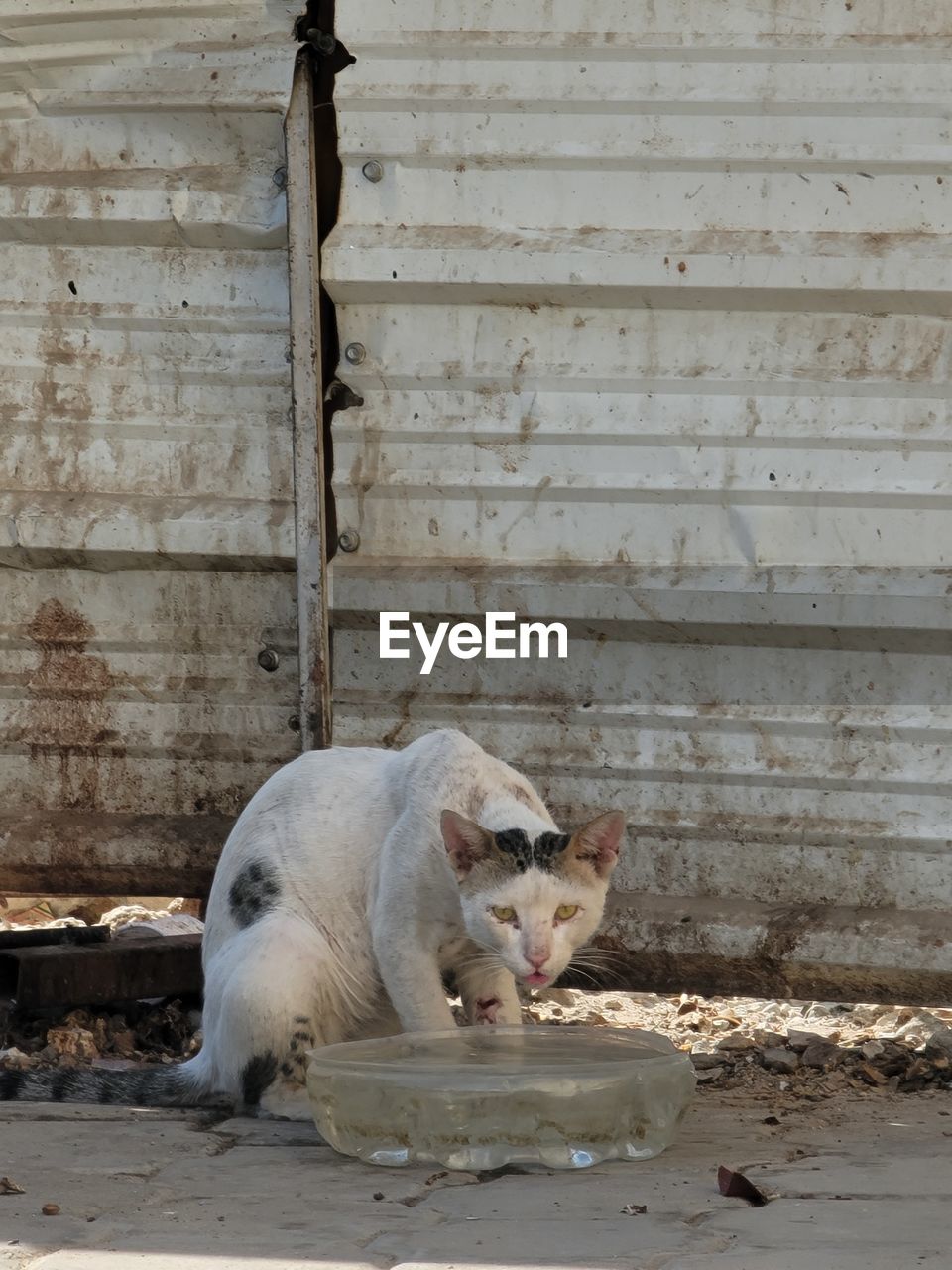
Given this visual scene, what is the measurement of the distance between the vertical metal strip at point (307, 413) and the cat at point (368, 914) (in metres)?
0.68

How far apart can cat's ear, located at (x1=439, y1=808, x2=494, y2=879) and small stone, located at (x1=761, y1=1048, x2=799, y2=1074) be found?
1.48 m

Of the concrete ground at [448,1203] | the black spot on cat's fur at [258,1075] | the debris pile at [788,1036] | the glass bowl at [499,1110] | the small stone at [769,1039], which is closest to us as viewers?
the concrete ground at [448,1203]

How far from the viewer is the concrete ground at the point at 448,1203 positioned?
2955 mm

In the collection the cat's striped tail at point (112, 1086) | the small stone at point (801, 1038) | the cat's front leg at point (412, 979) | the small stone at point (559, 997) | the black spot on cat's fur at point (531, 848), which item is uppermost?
the black spot on cat's fur at point (531, 848)

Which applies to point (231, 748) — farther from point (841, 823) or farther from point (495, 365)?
point (841, 823)

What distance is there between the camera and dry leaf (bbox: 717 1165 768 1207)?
131 inches

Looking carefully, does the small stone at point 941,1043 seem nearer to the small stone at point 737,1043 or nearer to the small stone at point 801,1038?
the small stone at point 801,1038

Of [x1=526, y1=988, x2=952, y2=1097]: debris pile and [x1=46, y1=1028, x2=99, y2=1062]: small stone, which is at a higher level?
[x1=46, y1=1028, x2=99, y2=1062]: small stone

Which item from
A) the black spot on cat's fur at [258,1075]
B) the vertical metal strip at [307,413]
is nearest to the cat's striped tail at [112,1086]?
the black spot on cat's fur at [258,1075]

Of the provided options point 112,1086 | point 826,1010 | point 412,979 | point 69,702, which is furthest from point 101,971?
point 826,1010

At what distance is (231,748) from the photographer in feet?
18.1

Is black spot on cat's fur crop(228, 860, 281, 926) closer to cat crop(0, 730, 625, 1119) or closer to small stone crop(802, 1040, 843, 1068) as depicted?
cat crop(0, 730, 625, 1119)

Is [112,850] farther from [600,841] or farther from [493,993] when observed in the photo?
[600,841]

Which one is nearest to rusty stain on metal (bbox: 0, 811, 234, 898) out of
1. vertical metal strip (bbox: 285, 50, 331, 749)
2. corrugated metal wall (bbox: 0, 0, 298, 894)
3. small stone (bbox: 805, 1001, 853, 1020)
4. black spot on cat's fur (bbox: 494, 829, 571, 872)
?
corrugated metal wall (bbox: 0, 0, 298, 894)
